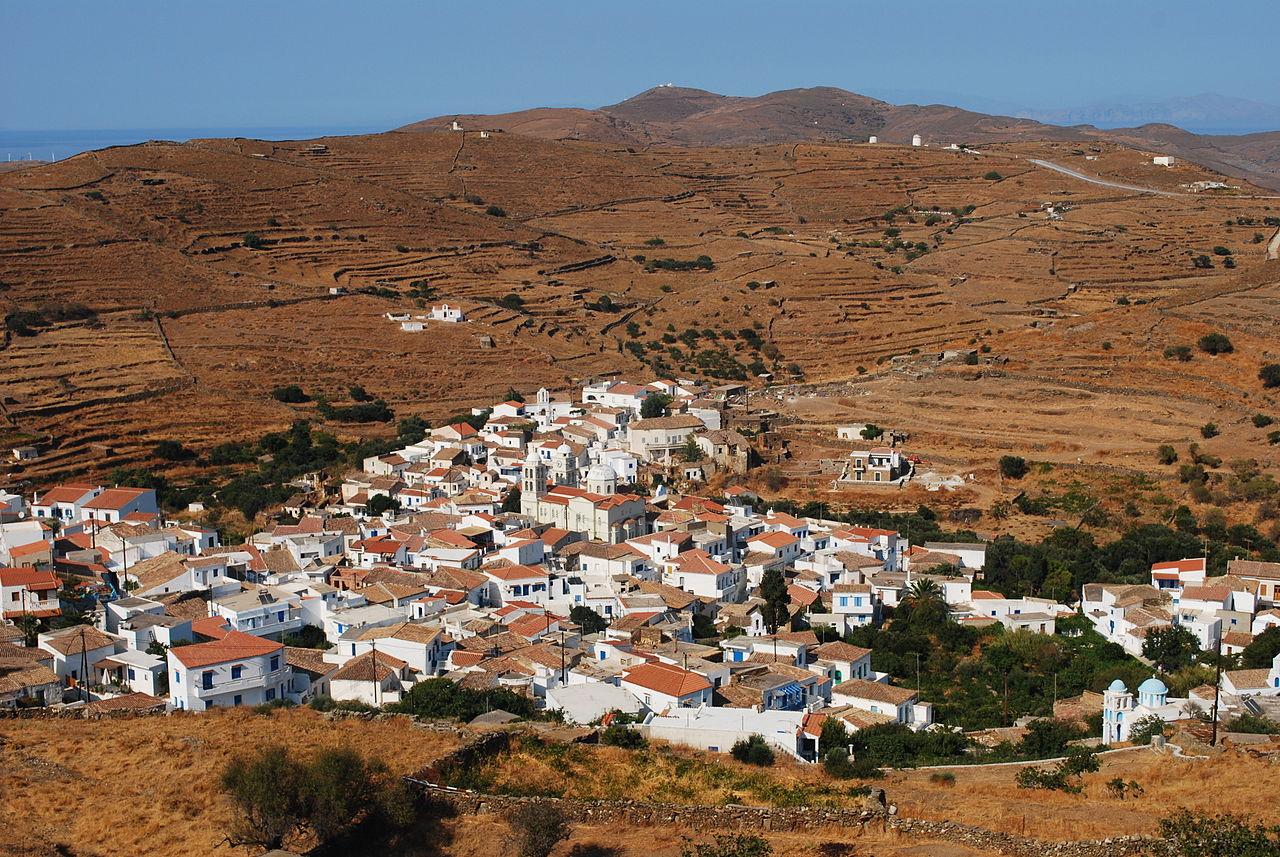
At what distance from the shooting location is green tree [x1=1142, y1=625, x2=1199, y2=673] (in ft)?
77.7

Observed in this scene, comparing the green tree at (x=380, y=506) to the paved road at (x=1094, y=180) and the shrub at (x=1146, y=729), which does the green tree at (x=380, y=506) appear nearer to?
the shrub at (x=1146, y=729)

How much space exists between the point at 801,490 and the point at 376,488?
10.8 m

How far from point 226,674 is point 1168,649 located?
1503 centimetres

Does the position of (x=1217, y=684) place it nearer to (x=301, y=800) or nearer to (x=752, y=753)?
(x=752, y=753)

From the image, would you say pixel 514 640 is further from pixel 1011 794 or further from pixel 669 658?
pixel 1011 794

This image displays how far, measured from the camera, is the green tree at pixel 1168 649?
2369cm

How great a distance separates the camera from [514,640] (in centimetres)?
2266

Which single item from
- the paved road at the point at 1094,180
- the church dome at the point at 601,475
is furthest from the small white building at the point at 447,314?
the paved road at the point at 1094,180

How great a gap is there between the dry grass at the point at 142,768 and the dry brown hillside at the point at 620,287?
2246 cm

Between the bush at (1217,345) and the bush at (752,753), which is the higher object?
the bush at (1217,345)

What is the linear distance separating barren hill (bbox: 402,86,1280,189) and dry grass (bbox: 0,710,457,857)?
421ft

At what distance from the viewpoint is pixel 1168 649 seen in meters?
23.9

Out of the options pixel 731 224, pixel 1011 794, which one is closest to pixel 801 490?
pixel 1011 794

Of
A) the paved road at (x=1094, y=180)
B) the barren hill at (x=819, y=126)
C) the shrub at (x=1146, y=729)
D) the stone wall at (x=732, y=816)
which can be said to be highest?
the barren hill at (x=819, y=126)
